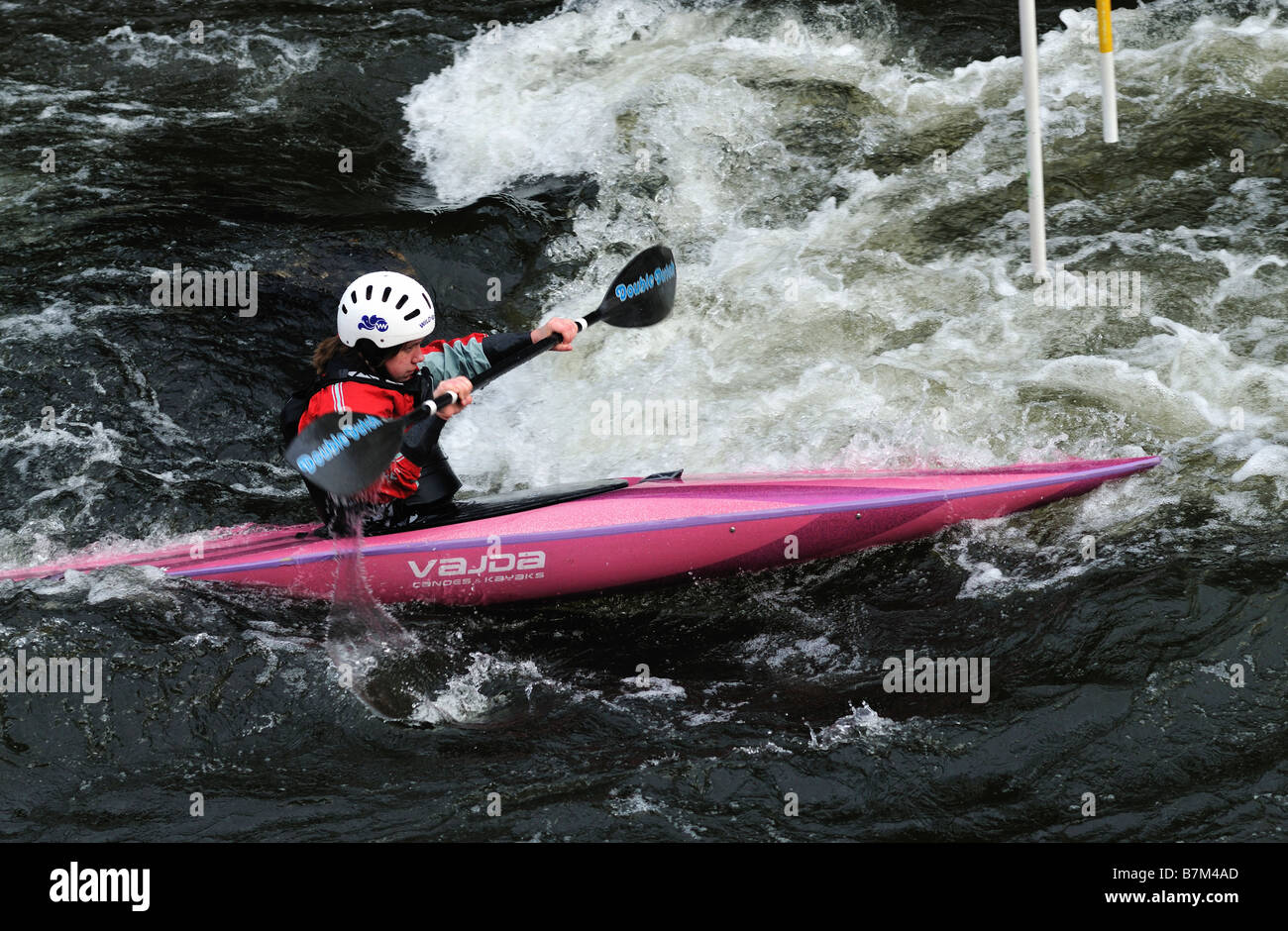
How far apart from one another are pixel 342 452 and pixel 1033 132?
3.21 metres

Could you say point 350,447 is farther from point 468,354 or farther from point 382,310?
point 468,354

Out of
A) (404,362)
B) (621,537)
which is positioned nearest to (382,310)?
(404,362)

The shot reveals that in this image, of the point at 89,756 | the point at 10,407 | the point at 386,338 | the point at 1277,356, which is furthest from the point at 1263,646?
the point at 10,407

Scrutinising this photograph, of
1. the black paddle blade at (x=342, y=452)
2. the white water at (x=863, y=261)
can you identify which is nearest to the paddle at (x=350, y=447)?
the black paddle blade at (x=342, y=452)

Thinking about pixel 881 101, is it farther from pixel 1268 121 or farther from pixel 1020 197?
pixel 1268 121

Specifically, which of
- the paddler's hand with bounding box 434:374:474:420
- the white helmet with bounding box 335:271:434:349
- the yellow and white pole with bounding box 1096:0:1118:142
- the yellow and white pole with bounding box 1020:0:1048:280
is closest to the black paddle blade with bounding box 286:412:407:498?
the paddler's hand with bounding box 434:374:474:420

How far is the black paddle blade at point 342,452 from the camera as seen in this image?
4.35 meters

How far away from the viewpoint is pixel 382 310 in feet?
14.6

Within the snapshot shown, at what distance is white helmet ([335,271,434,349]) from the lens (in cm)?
446

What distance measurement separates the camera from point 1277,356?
5.75m

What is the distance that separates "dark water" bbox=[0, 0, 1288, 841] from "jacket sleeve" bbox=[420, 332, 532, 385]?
93cm

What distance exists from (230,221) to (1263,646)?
5.50 m

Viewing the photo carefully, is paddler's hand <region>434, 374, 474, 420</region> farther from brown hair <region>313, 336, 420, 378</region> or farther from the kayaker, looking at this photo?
brown hair <region>313, 336, 420, 378</region>
